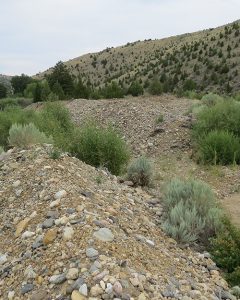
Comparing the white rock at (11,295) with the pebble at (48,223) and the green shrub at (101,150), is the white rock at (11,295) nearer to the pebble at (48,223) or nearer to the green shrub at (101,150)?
the pebble at (48,223)

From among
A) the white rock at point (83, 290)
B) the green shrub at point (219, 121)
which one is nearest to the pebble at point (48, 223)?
the white rock at point (83, 290)

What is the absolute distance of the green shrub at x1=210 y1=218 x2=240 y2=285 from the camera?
19.4 feet

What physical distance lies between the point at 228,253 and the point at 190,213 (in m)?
0.82

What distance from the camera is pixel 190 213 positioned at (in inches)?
269

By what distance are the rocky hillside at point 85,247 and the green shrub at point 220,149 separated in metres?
5.04

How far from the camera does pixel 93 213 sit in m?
5.91

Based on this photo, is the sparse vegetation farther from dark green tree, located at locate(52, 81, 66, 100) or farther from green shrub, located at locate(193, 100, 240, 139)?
dark green tree, located at locate(52, 81, 66, 100)

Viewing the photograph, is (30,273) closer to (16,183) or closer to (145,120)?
(16,183)

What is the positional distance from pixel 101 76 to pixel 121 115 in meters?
42.1

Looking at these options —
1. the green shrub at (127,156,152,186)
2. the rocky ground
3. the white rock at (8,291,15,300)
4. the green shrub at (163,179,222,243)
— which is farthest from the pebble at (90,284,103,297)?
the green shrub at (127,156,152,186)

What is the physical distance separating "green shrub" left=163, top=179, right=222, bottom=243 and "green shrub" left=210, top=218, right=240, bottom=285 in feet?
0.81

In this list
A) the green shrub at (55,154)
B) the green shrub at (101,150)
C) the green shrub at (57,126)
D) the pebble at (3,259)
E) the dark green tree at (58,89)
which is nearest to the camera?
the pebble at (3,259)

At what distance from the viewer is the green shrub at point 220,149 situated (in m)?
12.3

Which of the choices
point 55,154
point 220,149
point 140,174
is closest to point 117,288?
point 55,154
